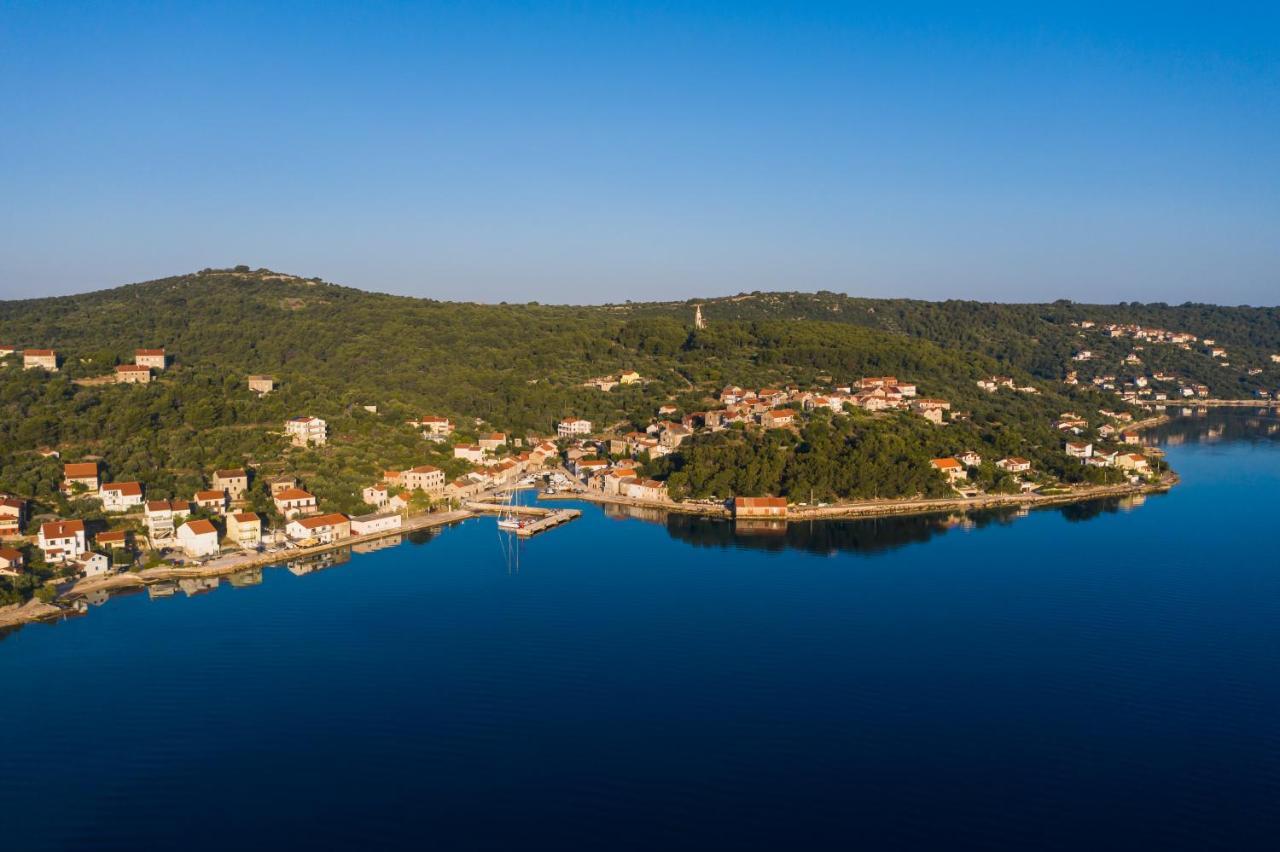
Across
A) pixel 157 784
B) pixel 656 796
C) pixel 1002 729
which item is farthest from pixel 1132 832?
pixel 157 784

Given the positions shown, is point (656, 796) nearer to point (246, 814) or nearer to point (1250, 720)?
point (246, 814)

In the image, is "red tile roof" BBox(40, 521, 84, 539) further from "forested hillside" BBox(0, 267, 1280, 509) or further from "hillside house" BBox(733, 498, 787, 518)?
"hillside house" BBox(733, 498, 787, 518)

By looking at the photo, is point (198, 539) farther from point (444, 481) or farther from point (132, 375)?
point (132, 375)

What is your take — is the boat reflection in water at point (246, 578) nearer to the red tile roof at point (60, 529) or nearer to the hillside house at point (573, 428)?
the red tile roof at point (60, 529)

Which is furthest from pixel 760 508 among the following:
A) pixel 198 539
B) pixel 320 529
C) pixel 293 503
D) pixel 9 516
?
pixel 9 516

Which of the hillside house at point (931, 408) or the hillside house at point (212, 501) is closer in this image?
the hillside house at point (212, 501)

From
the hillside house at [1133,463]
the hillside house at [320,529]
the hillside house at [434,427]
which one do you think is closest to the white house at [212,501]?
the hillside house at [320,529]

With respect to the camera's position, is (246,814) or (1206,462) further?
(1206,462)
